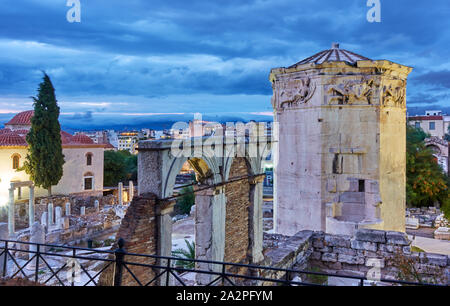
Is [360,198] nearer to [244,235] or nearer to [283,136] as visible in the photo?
[283,136]

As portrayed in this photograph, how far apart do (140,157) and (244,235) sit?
13.2ft

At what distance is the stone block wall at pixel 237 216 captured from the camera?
859 cm

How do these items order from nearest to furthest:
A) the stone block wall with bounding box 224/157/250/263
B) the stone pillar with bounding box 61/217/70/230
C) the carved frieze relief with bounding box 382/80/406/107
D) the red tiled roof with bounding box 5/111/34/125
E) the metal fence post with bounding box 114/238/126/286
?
the metal fence post with bounding box 114/238/126/286, the stone block wall with bounding box 224/157/250/263, the carved frieze relief with bounding box 382/80/406/107, the stone pillar with bounding box 61/217/70/230, the red tiled roof with bounding box 5/111/34/125

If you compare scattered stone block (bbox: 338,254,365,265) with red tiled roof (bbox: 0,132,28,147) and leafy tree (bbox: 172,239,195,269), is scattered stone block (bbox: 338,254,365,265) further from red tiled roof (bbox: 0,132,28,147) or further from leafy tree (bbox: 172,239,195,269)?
red tiled roof (bbox: 0,132,28,147)

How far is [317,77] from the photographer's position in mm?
11570

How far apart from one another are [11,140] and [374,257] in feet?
95.7

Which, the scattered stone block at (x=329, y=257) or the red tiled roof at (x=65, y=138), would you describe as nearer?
the scattered stone block at (x=329, y=257)

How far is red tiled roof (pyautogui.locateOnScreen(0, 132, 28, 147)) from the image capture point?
92.9ft

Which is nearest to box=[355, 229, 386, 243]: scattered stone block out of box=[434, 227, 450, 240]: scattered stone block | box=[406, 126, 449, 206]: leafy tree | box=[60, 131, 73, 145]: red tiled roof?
box=[434, 227, 450, 240]: scattered stone block

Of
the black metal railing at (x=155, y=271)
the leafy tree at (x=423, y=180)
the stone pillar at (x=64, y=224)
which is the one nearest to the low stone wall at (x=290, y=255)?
the black metal railing at (x=155, y=271)

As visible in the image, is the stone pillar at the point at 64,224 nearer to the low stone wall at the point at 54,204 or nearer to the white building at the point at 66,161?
the low stone wall at the point at 54,204

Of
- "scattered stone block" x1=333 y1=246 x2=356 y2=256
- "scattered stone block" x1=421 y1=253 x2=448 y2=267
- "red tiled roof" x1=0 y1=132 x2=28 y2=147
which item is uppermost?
"red tiled roof" x1=0 y1=132 x2=28 y2=147

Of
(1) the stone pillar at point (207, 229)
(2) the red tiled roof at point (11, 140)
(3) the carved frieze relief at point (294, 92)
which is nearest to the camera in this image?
(1) the stone pillar at point (207, 229)

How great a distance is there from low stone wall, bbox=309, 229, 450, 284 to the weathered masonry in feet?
6.50
